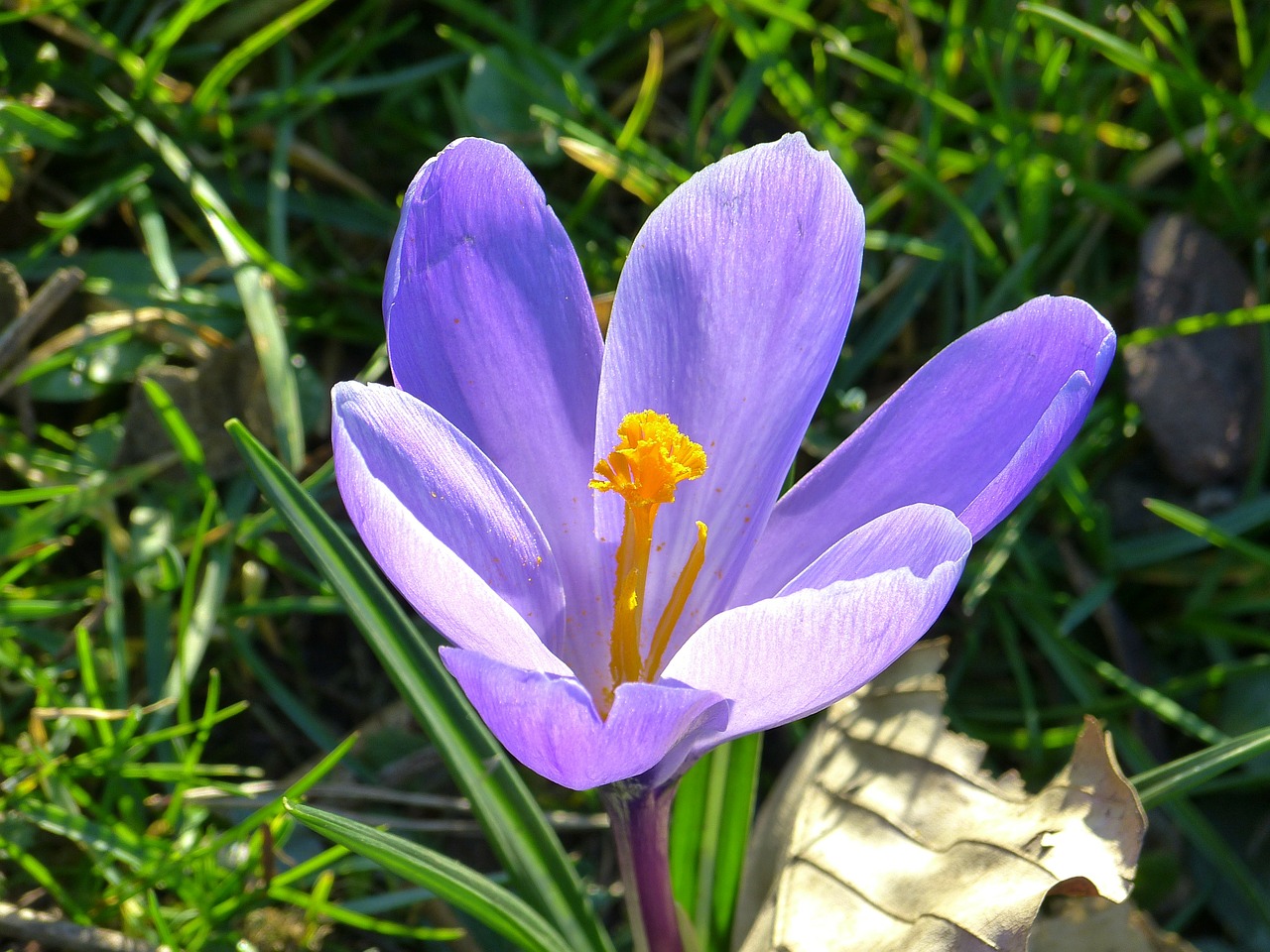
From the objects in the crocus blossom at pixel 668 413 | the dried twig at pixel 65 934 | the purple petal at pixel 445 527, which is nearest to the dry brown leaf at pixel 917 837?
the crocus blossom at pixel 668 413

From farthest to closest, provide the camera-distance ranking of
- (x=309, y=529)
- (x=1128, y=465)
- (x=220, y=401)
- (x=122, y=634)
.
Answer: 1. (x=1128, y=465)
2. (x=220, y=401)
3. (x=122, y=634)
4. (x=309, y=529)

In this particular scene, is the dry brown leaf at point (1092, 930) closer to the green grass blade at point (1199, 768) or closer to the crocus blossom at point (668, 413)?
the green grass blade at point (1199, 768)

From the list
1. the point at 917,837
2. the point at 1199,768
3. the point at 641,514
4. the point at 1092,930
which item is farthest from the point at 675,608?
the point at 1092,930

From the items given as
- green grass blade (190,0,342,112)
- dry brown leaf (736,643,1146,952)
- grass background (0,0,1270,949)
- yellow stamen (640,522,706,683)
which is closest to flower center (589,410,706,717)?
yellow stamen (640,522,706,683)

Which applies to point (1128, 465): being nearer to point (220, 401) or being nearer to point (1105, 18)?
point (1105, 18)

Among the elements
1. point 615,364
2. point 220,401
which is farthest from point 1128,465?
point 220,401
